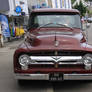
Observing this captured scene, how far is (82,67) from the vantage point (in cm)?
546

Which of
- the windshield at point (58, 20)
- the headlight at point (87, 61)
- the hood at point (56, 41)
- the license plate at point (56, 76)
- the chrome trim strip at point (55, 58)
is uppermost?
the windshield at point (58, 20)

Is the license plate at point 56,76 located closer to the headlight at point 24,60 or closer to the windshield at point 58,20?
the headlight at point 24,60

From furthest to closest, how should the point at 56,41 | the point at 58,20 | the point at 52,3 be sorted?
the point at 52,3 → the point at 58,20 → the point at 56,41

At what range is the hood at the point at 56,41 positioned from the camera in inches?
216

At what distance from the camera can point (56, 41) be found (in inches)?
222

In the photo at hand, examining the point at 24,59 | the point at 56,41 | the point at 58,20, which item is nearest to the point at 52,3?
the point at 58,20

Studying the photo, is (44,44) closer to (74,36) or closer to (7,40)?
(74,36)

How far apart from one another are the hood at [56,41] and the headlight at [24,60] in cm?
25

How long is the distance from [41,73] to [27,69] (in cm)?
34

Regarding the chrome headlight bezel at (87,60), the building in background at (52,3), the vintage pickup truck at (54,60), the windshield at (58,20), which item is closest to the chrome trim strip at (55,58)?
the vintage pickup truck at (54,60)

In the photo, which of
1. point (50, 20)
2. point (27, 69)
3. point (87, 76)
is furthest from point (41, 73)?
point (50, 20)

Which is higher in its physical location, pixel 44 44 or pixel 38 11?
pixel 38 11

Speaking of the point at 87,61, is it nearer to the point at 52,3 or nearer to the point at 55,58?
the point at 55,58

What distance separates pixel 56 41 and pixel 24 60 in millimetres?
876
